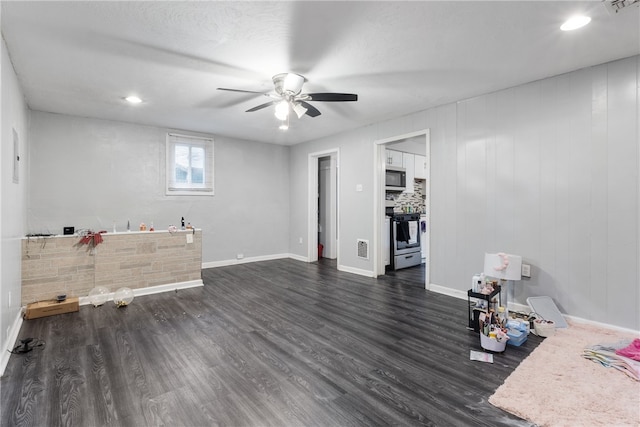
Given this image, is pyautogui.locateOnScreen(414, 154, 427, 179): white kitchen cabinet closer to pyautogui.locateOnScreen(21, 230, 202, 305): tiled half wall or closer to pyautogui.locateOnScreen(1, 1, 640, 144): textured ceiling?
pyautogui.locateOnScreen(1, 1, 640, 144): textured ceiling

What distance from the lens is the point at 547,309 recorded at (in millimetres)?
3082

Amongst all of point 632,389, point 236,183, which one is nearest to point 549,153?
point 632,389

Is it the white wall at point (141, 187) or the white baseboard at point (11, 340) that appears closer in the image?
the white baseboard at point (11, 340)

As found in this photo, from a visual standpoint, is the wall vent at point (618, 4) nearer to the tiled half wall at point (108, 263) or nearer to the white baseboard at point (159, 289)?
the tiled half wall at point (108, 263)

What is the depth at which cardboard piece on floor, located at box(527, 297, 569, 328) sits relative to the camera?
2.97 m

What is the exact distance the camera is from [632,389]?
1989mm

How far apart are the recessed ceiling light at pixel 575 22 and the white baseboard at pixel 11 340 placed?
196 inches

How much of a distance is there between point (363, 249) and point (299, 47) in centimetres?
356

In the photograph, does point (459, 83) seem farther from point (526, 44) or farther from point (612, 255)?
point (612, 255)

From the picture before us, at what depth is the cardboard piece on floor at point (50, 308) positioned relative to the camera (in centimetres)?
326

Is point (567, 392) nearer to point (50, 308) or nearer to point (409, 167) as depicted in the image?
point (409, 167)

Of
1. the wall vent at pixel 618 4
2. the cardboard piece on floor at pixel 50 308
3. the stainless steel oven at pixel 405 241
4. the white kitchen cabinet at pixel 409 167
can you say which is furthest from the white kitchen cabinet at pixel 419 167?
the cardboard piece on floor at pixel 50 308

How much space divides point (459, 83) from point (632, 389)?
3064 millimetres

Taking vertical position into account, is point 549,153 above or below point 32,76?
below
